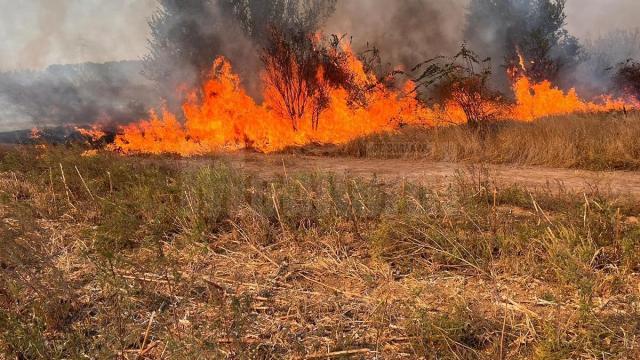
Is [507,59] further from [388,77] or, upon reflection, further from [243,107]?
[243,107]

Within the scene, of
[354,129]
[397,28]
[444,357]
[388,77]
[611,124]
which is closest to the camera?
[444,357]

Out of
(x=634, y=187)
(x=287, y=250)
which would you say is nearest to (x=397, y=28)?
(x=634, y=187)

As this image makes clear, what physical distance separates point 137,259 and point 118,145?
11434 millimetres

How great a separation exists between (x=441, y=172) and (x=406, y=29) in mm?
15924

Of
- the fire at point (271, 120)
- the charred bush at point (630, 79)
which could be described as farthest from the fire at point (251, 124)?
the charred bush at point (630, 79)

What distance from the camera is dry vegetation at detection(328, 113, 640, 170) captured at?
8594mm

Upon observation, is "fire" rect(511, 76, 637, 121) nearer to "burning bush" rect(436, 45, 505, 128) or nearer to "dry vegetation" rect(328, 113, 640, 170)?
"burning bush" rect(436, 45, 505, 128)

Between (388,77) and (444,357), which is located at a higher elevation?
(388,77)

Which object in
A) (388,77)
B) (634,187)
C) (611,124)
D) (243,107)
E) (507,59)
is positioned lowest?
(634,187)

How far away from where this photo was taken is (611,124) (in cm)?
1033

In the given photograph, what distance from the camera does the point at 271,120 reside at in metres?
14.7

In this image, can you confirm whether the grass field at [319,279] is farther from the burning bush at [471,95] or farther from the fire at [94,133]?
the fire at [94,133]

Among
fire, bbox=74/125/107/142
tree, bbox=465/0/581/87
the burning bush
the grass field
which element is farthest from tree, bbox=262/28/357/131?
tree, bbox=465/0/581/87

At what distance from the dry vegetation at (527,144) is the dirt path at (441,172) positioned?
1.81ft
